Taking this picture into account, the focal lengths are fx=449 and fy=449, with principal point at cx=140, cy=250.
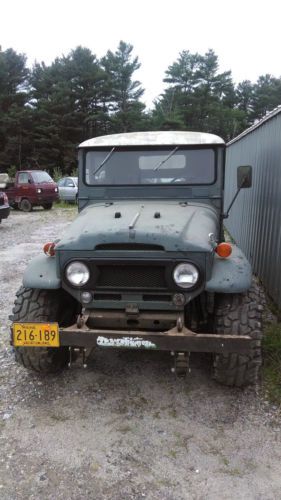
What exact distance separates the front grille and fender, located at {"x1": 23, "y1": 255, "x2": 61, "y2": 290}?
1.24ft

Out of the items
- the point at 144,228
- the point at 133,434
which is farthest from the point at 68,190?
the point at 133,434

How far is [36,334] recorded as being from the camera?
11.0 feet

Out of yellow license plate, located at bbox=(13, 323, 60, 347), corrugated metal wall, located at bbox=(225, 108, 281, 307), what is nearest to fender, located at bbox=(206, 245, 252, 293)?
yellow license plate, located at bbox=(13, 323, 60, 347)

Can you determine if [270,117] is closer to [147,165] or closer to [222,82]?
[147,165]

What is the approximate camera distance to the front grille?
3398 mm

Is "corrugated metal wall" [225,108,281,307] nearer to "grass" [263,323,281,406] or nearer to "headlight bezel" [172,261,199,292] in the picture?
"grass" [263,323,281,406]

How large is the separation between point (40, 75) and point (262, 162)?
42.4 meters

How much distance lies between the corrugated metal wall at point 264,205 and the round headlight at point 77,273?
2918 millimetres

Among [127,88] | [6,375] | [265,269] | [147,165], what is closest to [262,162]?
[265,269]

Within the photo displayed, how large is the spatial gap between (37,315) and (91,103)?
4195cm

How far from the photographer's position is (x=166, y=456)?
2.99 metres

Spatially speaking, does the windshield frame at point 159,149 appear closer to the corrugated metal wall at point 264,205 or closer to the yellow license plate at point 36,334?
the corrugated metal wall at point 264,205

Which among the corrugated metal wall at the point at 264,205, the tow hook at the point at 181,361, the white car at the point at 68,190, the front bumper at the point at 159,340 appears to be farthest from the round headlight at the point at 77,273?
the white car at the point at 68,190

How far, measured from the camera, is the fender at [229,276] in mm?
3328
